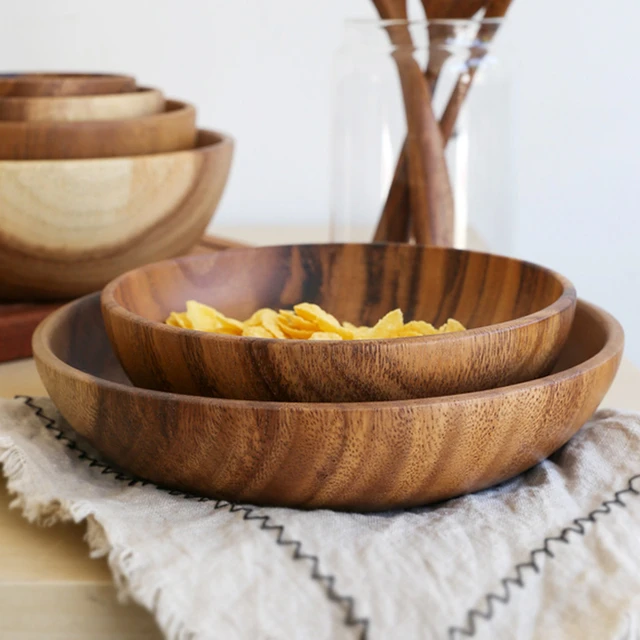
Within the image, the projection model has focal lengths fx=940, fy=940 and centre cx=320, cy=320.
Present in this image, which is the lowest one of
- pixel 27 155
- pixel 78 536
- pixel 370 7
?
pixel 78 536

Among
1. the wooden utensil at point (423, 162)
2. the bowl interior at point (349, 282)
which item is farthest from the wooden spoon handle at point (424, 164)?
the bowl interior at point (349, 282)

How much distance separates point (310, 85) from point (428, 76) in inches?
21.2

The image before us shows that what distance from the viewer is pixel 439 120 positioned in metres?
0.79

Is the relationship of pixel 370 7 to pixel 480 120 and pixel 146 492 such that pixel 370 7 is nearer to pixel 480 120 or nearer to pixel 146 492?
pixel 480 120

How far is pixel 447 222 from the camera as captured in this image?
0.76 m

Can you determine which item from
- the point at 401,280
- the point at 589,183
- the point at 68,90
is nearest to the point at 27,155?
the point at 68,90

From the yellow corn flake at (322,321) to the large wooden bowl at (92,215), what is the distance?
0.23m

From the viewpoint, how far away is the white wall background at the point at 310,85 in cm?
124

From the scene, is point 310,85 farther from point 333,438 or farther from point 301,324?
point 333,438

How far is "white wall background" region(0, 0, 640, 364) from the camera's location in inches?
48.9

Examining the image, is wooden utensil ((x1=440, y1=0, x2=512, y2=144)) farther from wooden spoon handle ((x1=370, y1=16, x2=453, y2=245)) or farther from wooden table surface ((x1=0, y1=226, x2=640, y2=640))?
wooden table surface ((x1=0, y1=226, x2=640, y2=640))

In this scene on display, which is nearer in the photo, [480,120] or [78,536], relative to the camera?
[78,536]

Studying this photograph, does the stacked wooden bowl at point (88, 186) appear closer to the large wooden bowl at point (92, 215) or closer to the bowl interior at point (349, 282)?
the large wooden bowl at point (92, 215)

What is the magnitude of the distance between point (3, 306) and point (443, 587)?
1.56 feet
